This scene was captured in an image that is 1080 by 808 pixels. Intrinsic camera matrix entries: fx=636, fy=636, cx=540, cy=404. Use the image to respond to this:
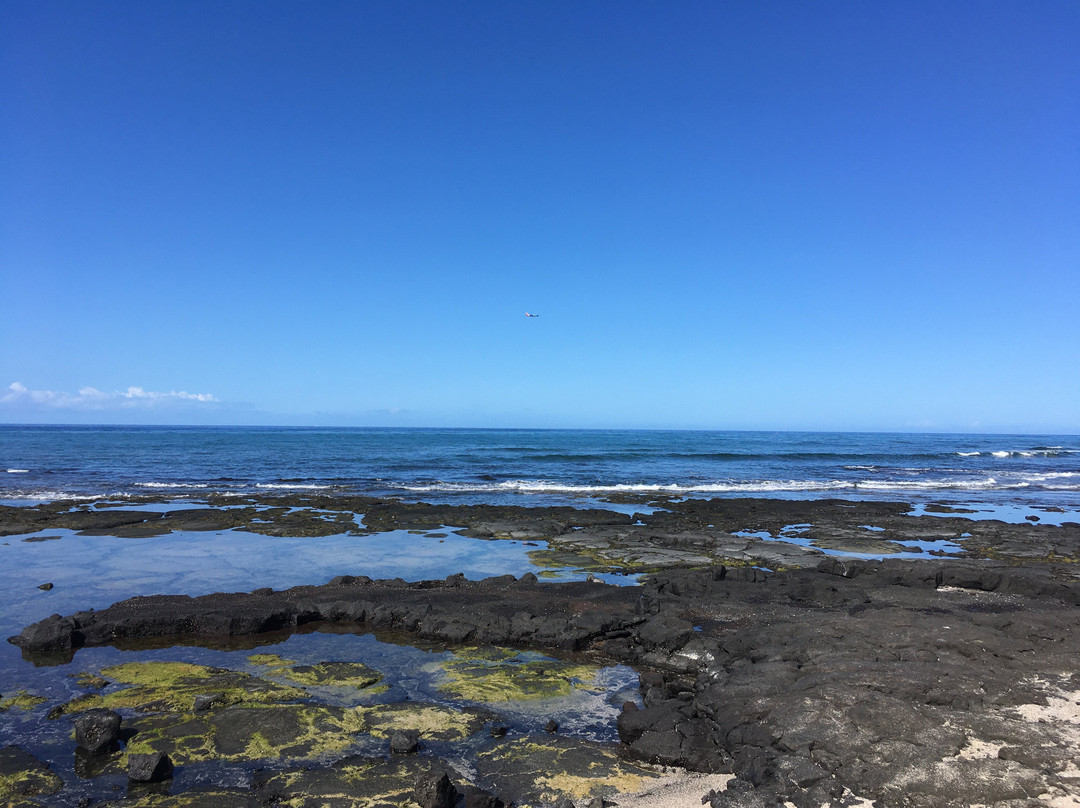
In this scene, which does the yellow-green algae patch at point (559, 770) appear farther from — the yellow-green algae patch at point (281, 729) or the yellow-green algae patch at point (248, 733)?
the yellow-green algae patch at point (248, 733)

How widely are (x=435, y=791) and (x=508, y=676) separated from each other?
11.5 ft

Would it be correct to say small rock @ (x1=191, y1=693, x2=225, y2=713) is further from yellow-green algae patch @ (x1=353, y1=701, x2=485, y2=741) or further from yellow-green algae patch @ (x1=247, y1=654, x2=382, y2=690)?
yellow-green algae patch @ (x1=353, y1=701, x2=485, y2=741)

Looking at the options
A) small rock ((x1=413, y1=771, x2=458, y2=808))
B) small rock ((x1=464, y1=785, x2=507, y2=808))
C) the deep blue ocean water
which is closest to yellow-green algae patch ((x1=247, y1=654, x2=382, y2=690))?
small rock ((x1=413, y1=771, x2=458, y2=808))

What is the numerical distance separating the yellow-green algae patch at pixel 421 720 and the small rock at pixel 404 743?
300mm

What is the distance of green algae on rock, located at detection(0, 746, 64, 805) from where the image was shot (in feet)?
20.4

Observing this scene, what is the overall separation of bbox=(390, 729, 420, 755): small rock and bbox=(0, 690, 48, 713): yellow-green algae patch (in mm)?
4885

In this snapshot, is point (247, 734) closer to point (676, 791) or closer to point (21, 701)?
point (21, 701)

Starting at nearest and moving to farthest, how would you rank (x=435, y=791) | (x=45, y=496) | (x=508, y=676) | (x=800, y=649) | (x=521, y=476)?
1. (x=435, y=791)
2. (x=800, y=649)
3. (x=508, y=676)
4. (x=45, y=496)
5. (x=521, y=476)

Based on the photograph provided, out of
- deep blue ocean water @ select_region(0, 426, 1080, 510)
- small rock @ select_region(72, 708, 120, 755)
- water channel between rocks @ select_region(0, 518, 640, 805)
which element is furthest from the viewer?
deep blue ocean water @ select_region(0, 426, 1080, 510)

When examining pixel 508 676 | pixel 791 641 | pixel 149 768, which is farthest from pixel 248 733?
pixel 791 641

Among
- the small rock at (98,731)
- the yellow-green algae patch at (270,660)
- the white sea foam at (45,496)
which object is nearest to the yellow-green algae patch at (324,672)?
the yellow-green algae patch at (270,660)

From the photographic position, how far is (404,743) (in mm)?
7141

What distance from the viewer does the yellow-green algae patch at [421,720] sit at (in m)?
7.62

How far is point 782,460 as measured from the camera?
61.2 m
